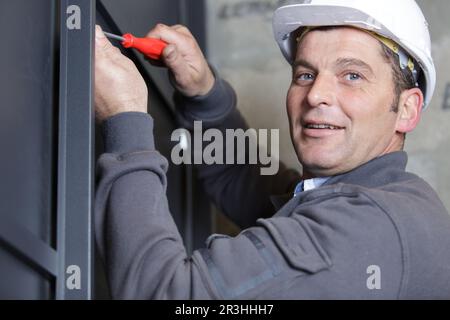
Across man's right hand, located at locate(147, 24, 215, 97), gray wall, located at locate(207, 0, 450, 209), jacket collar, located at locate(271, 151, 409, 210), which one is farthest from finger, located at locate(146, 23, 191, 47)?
gray wall, located at locate(207, 0, 450, 209)

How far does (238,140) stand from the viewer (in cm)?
187

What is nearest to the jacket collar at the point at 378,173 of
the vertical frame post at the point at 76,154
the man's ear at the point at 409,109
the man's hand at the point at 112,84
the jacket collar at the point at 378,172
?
the jacket collar at the point at 378,172

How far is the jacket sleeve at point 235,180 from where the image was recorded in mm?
1799

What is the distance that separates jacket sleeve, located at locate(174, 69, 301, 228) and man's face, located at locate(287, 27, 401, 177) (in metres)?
0.43

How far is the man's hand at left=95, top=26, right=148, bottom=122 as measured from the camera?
44.5 inches

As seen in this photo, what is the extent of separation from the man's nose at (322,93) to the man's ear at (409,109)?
187 mm

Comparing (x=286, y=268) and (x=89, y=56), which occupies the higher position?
(x=89, y=56)

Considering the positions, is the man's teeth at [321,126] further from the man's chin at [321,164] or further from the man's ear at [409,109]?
the man's ear at [409,109]

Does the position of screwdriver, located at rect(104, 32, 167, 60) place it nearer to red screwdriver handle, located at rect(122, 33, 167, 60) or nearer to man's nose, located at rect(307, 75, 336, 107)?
red screwdriver handle, located at rect(122, 33, 167, 60)

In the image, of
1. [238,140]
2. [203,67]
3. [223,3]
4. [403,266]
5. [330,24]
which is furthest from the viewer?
[223,3]

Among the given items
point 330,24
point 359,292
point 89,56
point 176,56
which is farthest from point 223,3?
point 359,292
